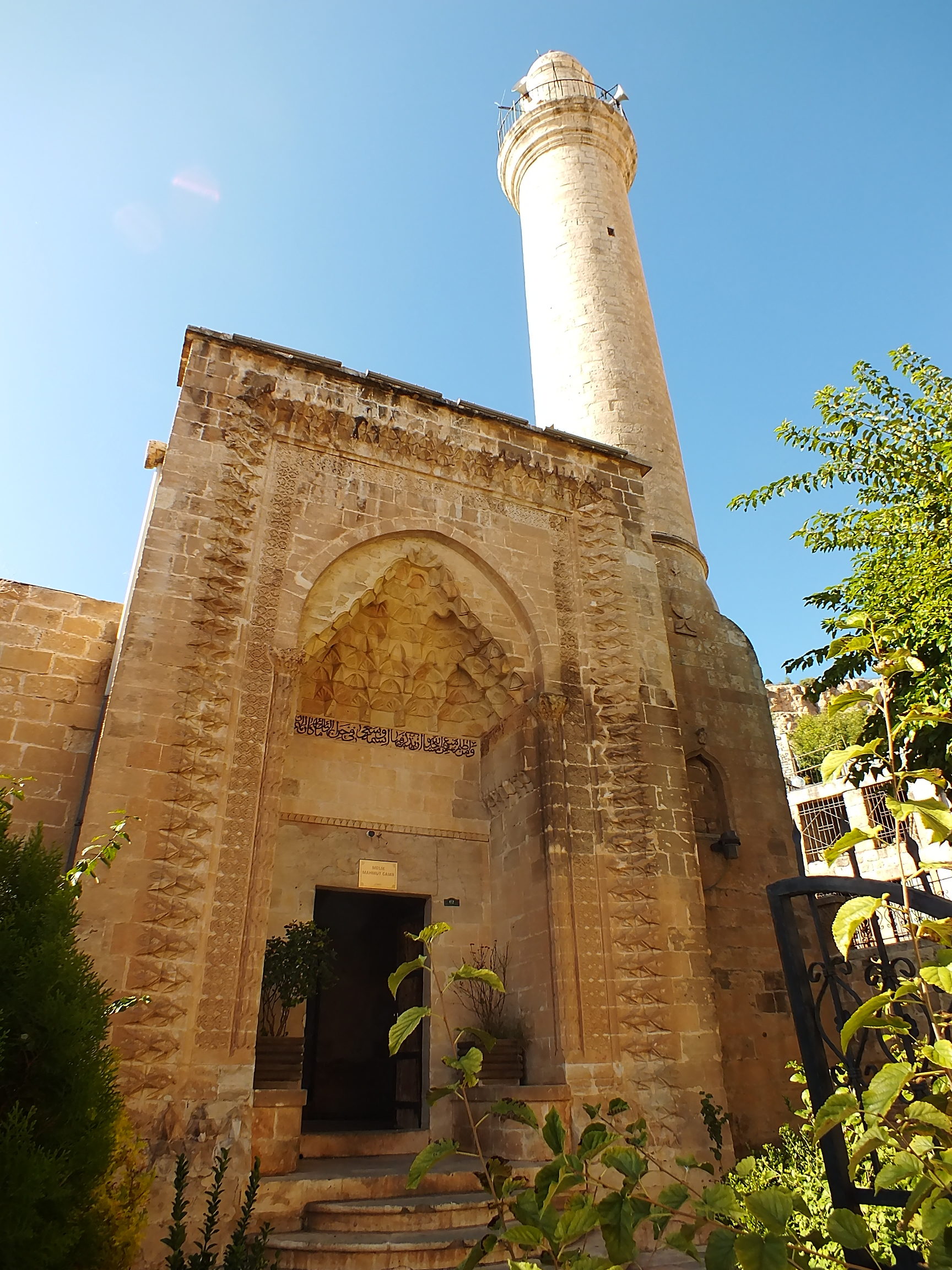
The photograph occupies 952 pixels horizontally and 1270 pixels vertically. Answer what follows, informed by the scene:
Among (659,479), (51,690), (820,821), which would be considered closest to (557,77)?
(659,479)

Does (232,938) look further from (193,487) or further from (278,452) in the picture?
(278,452)

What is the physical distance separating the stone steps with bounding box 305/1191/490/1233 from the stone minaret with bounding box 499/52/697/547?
737 cm

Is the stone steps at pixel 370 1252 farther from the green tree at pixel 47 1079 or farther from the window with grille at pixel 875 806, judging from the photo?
the window with grille at pixel 875 806

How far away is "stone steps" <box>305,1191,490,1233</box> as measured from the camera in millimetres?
4867

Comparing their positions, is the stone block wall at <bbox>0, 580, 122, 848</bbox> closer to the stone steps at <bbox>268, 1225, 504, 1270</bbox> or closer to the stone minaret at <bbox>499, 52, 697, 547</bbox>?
the stone steps at <bbox>268, 1225, 504, 1270</bbox>

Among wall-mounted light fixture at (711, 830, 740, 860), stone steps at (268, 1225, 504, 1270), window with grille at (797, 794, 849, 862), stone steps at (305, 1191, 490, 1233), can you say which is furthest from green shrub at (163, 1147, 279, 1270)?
window with grille at (797, 794, 849, 862)

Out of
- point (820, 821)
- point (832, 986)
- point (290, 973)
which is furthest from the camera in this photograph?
point (820, 821)

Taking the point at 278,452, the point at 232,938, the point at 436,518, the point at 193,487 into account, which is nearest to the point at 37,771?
the point at 232,938

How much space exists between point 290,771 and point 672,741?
347 cm

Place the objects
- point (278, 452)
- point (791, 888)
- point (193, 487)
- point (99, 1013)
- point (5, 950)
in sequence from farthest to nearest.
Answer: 1. point (278, 452)
2. point (193, 487)
3. point (791, 888)
4. point (99, 1013)
5. point (5, 950)

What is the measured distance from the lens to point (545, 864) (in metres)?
6.81

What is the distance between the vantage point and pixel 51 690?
6.48 m

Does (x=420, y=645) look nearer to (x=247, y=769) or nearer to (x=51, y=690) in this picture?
(x=247, y=769)

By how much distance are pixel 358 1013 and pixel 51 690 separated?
510cm
